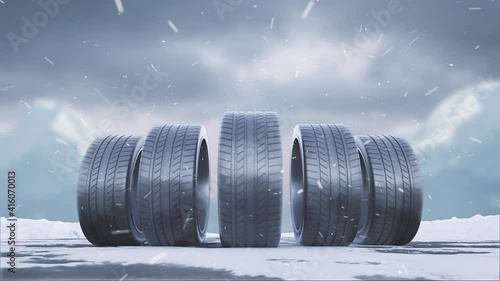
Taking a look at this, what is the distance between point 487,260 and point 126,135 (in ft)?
20.3

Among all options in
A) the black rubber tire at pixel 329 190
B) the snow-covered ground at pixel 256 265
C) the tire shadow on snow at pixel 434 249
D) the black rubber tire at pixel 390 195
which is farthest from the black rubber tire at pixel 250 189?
the black rubber tire at pixel 390 195

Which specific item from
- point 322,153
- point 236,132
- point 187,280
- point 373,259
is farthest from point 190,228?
point 187,280

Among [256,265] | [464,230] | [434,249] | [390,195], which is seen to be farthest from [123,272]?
[464,230]

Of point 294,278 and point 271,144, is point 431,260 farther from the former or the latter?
point 271,144

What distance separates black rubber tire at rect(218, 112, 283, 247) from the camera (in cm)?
739

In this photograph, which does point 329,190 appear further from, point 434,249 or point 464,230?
point 464,230

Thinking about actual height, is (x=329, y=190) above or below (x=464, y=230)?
above

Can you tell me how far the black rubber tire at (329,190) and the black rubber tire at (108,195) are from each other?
2.85 m

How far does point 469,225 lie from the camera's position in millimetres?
12672

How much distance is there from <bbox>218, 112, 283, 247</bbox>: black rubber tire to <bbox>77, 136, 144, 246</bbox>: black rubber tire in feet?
6.18

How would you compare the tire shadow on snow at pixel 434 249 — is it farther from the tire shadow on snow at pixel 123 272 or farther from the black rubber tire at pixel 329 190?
the tire shadow on snow at pixel 123 272

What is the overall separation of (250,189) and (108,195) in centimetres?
254

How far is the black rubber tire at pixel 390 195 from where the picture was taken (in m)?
8.60

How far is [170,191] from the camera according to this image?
782 cm
